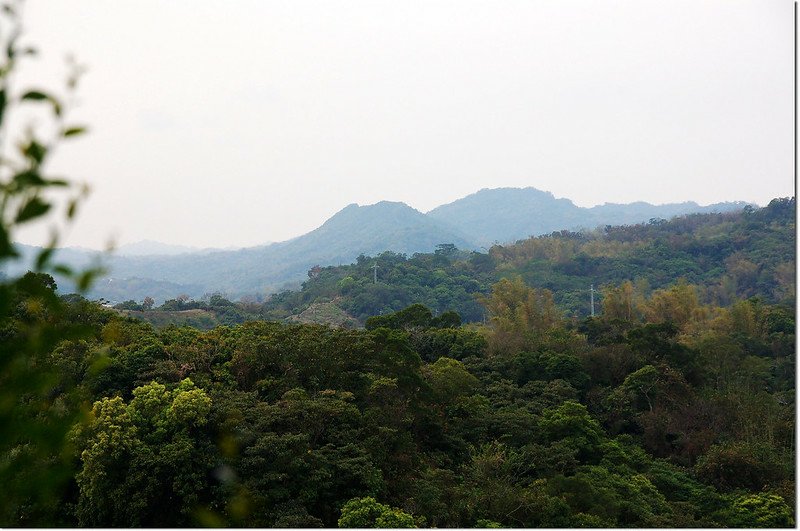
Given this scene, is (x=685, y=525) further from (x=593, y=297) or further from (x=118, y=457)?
(x=593, y=297)

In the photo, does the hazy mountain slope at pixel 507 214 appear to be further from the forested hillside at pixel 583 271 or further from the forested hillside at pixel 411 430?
the forested hillside at pixel 411 430

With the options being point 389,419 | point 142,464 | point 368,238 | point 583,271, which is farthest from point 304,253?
point 142,464

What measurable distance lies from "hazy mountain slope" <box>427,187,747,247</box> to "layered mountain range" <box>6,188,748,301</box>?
0.41ft

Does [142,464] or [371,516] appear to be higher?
[142,464]

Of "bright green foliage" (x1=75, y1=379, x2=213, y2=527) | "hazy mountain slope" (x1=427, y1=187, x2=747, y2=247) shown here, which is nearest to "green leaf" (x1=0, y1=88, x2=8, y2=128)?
"bright green foliage" (x1=75, y1=379, x2=213, y2=527)

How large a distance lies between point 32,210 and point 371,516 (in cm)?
401

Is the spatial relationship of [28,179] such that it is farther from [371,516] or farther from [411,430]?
[411,430]

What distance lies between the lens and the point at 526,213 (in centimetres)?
8631

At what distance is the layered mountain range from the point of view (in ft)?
198

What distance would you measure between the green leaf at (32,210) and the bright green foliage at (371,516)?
12.5 ft

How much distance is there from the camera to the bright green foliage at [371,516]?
13.4ft

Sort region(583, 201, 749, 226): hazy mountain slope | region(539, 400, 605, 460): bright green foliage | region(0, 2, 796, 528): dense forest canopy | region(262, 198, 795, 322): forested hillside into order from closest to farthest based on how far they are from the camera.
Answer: region(0, 2, 796, 528): dense forest canopy < region(539, 400, 605, 460): bright green foliage < region(262, 198, 795, 322): forested hillside < region(583, 201, 749, 226): hazy mountain slope

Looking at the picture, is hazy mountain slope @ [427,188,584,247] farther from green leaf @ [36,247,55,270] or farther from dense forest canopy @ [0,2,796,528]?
green leaf @ [36,247,55,270]

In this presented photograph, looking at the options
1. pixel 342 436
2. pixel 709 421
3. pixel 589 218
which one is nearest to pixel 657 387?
pixel 709 421
